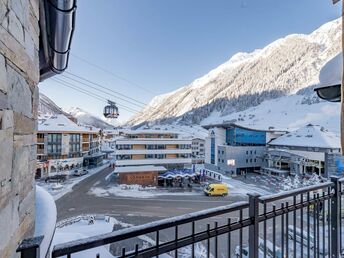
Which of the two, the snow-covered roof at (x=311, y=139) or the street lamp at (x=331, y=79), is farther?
the snow-covered roof at (x=311, y=139)

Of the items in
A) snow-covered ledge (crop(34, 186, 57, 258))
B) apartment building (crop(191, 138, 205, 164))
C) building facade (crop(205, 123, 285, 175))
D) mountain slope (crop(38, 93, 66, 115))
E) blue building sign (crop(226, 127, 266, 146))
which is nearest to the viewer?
snow-covered ledge (crop(34, 186, 57, 258))

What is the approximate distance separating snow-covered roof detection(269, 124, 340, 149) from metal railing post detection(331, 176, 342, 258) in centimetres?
1882

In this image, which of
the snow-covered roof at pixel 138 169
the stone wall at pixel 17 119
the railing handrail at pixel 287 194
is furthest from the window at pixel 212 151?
the stone wall at pixel 17 119

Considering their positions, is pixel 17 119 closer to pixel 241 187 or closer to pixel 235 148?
pixel 241 187

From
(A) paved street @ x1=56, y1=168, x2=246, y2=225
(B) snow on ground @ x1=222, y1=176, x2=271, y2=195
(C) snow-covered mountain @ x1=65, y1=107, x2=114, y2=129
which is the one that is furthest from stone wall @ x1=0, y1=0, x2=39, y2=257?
(C) snow-covered mountain @ x1=65, y1=107, x2=114, y2=129

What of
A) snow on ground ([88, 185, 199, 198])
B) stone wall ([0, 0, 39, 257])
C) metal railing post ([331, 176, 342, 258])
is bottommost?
snow on ground ([88, 185, 199, 198])

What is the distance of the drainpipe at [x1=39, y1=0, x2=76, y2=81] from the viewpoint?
1048 millimetres

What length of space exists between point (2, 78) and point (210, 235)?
1.02 meters

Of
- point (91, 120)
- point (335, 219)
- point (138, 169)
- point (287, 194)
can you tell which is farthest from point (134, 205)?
point (91, 120)

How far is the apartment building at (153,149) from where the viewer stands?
1819 centimetres

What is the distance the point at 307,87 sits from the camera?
64.1 metres

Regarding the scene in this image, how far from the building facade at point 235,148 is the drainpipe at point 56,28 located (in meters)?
21.1

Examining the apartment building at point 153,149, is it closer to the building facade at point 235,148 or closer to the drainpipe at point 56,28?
the building facade at point 235,148

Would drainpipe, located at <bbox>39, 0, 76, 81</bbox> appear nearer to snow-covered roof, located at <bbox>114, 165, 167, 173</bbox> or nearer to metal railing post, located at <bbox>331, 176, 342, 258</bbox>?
metal railing post, located at <bbox>331, 176, 342, 258</bbox>
